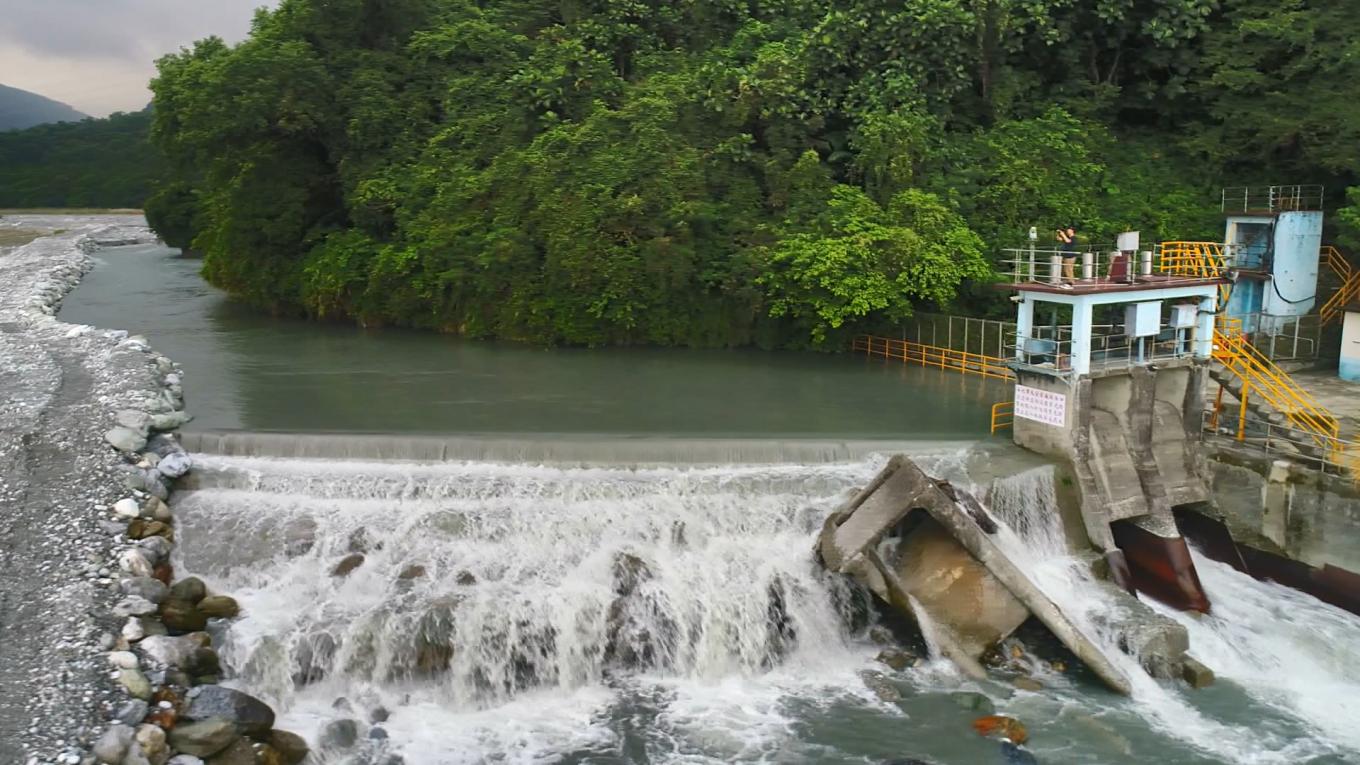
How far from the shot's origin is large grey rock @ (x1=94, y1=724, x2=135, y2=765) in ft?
35.6

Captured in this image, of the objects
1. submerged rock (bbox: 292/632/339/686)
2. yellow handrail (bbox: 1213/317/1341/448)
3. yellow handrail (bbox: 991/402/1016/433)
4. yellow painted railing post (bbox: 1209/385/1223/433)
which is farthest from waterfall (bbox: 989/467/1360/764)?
submerged rock (bbox: 292/632/339/686)

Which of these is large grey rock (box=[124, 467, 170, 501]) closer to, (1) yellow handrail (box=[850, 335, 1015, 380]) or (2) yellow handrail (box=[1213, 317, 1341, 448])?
(1) yellow handrail (box=[850, 335, 1015, 380])

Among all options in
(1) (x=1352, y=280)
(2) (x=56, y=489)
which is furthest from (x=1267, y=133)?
(2) (x=56, y=489)

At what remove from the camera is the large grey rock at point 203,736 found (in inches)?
464

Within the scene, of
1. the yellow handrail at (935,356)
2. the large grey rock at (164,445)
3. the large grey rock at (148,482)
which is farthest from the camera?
the yellow handrail at (935,356)

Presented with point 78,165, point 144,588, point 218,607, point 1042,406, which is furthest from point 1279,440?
point 78,165

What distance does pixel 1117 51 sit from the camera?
104 feet

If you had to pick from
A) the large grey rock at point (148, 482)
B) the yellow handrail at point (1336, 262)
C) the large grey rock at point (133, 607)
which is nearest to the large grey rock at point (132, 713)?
the large grey rock at point (133, 607)

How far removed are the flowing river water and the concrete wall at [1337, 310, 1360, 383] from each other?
759 centimetres

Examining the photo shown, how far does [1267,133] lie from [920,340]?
11.5 metres

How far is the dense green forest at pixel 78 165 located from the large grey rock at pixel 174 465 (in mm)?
95520

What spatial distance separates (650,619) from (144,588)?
7.26 m

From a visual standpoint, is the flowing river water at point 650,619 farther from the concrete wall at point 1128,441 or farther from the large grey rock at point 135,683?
the large grey rock at point 135,683

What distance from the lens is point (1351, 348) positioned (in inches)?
904
